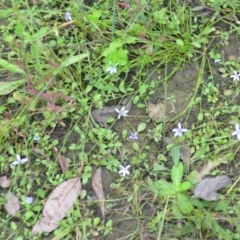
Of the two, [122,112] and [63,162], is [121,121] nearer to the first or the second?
[122,112]

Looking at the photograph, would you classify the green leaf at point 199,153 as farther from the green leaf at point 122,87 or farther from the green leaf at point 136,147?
the green leaf at point 122,87

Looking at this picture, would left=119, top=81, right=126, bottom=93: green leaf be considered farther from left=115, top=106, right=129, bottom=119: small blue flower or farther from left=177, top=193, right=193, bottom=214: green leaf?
left=177, top=193, right=193, bottom=214: green leaf

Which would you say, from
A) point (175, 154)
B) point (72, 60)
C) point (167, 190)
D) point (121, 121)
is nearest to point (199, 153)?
point (175, 154)

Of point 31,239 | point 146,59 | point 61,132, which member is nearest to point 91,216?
point 31,239

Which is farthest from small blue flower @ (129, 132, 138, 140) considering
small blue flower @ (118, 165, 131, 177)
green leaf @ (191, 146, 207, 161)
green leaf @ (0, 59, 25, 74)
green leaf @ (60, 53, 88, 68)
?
green leaf @ (0, 59, 25, 74)

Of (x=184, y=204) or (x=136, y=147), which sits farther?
(x=136, y=147)

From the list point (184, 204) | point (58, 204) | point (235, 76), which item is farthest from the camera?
point (235, 76)

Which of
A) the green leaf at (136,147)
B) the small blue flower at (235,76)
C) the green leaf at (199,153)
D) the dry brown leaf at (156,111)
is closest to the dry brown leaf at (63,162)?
the green leaf at (136,147)
